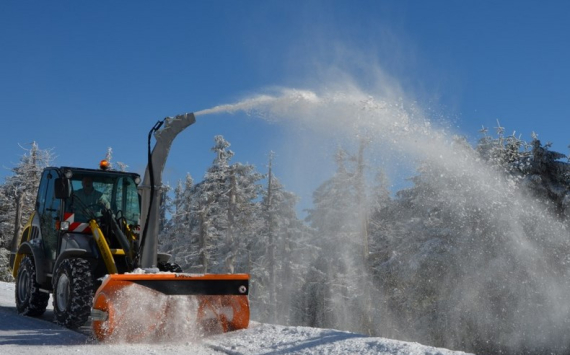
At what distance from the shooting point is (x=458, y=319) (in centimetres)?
2227

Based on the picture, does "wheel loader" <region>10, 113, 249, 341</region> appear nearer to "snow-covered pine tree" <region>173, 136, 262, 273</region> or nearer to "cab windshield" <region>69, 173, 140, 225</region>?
"cab windshield" <region>69, 173, 140, 225</region>

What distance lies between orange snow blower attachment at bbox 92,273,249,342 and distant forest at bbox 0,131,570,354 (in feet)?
32.8

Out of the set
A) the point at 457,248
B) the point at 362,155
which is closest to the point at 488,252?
the point at 457,248

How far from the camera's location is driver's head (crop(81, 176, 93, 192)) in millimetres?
9352

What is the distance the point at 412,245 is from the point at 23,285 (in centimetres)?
1832

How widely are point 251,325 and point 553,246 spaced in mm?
15825

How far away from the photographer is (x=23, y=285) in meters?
10.0

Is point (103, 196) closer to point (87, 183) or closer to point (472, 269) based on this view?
point (87, 183)

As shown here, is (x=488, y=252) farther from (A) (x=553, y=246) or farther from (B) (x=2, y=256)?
(B) (x=2, y=256)

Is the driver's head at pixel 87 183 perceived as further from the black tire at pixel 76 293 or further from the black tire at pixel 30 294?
the black tire at pixel 30 294

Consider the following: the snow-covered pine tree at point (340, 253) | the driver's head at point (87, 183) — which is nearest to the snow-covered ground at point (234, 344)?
the driver's head at point (87, 183)

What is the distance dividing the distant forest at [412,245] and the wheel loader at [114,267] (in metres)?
10.1

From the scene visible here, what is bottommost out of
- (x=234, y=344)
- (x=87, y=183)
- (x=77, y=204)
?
(x=234, y=344)

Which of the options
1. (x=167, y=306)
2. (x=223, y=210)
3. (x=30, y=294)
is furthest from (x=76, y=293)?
(x=223, y=210)
